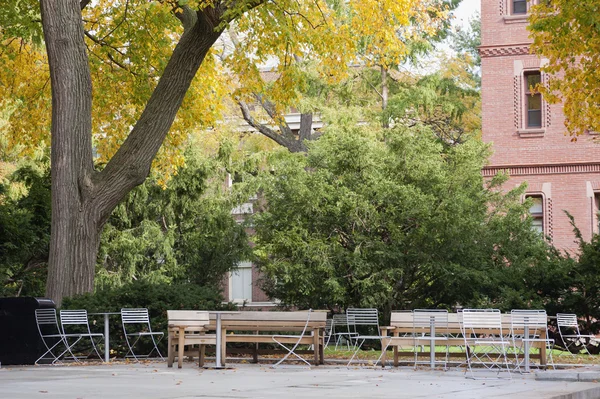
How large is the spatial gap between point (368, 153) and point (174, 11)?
571 centimetres

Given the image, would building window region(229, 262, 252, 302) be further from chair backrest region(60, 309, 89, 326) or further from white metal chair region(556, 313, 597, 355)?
chair backrest region(60, 309, 89, 326)

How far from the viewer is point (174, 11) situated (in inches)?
877

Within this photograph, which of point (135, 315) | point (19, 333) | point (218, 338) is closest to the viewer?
→ point (218, 338)

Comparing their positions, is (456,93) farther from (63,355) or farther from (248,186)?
(63,355)

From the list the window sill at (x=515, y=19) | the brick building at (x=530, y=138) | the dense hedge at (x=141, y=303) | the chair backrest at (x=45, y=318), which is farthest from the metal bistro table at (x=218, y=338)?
the window sill at (x=515, y=19)

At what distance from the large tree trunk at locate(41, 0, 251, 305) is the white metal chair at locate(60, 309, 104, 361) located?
1.20 metres

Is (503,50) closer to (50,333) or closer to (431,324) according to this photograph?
(431,324)

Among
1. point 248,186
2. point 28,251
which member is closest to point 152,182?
point 248,186

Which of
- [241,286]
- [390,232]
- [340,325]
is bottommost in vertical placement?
[340,325]

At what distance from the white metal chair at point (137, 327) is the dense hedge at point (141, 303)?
12 cm

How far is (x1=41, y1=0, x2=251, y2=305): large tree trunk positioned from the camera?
19859mm

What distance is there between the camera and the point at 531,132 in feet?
116

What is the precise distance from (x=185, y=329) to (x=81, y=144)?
560cm

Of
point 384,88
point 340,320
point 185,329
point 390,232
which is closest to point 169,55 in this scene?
point 390,232
